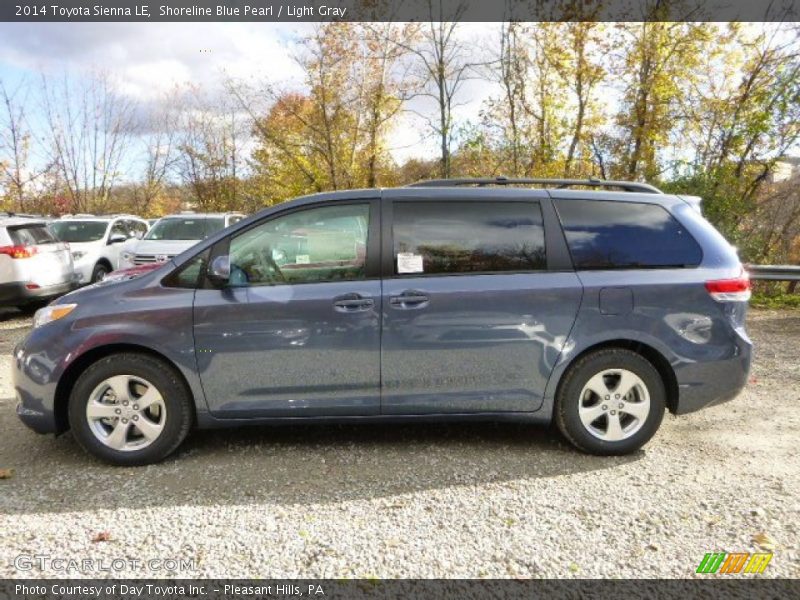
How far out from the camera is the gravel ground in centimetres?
238

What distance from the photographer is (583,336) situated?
3285mm

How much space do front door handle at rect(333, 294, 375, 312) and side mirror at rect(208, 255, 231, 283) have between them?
2.24 feet

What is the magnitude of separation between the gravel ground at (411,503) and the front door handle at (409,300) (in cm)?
102

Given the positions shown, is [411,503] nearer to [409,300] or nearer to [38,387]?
[409,300]

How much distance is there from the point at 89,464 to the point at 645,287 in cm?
372

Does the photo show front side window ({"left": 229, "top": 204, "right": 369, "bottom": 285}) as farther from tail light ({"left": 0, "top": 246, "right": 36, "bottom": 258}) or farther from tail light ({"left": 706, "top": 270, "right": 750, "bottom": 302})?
tail light ({"left": 0, "top": 246, "right": 36, "bottom": 258})

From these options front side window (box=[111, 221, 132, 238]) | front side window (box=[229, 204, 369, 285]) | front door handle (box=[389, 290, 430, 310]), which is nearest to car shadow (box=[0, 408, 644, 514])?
front door handle (box=[389, 290, 430, 310])

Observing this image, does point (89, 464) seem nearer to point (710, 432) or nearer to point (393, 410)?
point (393, 410)

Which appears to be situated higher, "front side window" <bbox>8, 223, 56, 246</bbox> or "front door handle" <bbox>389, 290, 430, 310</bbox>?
"front side window" <bbox>8, 223, 56, 246</bbox>

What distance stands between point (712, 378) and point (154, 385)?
3.56 m

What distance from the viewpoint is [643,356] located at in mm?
3389

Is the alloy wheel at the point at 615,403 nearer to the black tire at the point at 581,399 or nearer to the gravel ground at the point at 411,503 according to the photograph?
the black tire at the point at 581,399

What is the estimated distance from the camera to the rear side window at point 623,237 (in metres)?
3.38

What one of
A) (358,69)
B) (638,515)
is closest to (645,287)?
(638,515)
